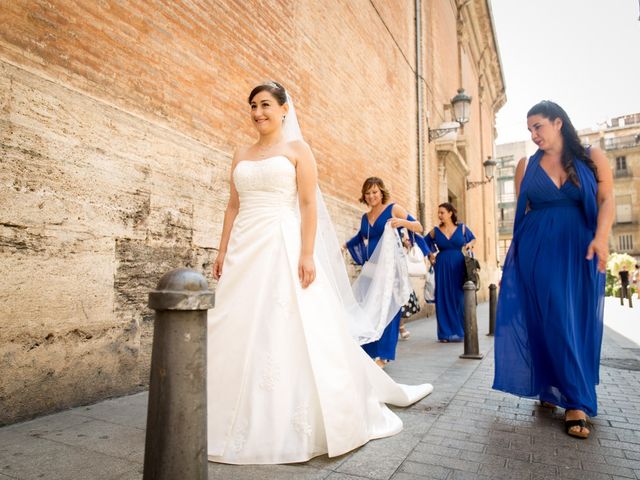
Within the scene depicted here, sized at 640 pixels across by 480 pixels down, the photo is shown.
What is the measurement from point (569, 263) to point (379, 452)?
1.84 meters

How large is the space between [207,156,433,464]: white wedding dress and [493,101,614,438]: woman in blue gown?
1.11m

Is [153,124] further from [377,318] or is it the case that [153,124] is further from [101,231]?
[377,318]

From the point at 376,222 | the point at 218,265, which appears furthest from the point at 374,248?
the point at 218,265

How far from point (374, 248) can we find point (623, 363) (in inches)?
122

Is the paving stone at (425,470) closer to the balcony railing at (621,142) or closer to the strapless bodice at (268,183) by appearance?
the strapless bodice at (268,183)

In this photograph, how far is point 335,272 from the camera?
3418 millimetres

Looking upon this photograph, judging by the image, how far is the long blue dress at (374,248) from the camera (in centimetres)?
488

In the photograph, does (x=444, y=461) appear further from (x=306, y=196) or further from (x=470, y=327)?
(x=470, y=327)

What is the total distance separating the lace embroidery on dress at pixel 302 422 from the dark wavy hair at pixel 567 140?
2.35 metres

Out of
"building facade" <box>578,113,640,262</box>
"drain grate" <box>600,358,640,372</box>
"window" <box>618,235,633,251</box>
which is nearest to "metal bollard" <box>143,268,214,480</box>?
"drain grate" <box>600,358,640,372</box>

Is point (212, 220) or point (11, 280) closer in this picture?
point (11, 280)

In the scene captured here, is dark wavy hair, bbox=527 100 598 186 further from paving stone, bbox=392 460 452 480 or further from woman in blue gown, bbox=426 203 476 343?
woman in blue gown, bbox=426 203 476 343

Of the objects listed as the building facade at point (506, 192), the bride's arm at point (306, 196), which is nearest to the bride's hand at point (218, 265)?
the bride's arm at point (306, 196)

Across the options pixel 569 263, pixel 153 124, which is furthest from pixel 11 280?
pixel 569 263
